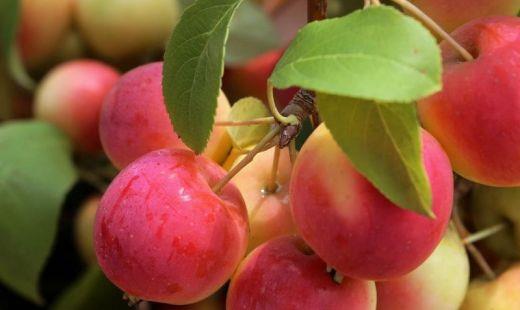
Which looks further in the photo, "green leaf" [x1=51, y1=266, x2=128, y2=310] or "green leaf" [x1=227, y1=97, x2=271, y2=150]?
"green leaf" [x1=51, y1=266, x2=128, y2=310]

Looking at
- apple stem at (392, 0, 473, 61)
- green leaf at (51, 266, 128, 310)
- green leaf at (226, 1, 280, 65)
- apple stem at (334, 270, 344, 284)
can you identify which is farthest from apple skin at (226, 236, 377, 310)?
green leaf at (226, 1, 280, 65)

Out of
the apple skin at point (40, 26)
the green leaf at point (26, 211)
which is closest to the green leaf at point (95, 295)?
the green leaf at point (26, 211)

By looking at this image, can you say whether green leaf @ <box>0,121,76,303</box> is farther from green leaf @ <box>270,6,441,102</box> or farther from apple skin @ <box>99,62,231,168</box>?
green leaf @ <box>270,6,441,102</box>

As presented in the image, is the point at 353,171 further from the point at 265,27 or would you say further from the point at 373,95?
the point at 265,27

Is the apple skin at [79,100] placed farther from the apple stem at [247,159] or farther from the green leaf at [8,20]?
the apple stem at [247,159]

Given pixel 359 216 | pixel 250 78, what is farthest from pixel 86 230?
pixel 359 216

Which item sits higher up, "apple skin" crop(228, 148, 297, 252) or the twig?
"apple skin" crop(228, 148, 297, 252)

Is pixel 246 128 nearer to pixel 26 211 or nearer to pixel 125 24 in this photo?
pixel 26 211

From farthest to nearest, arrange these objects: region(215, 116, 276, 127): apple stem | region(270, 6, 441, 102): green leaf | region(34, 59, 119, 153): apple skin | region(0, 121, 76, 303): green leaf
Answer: region(34, 59, 119, 153): apple skin → region(0, 121, 76, 303): green leaf → region(215, 116, 276, 127): apple stem → region(270, 6, 441, 102): green leaf
